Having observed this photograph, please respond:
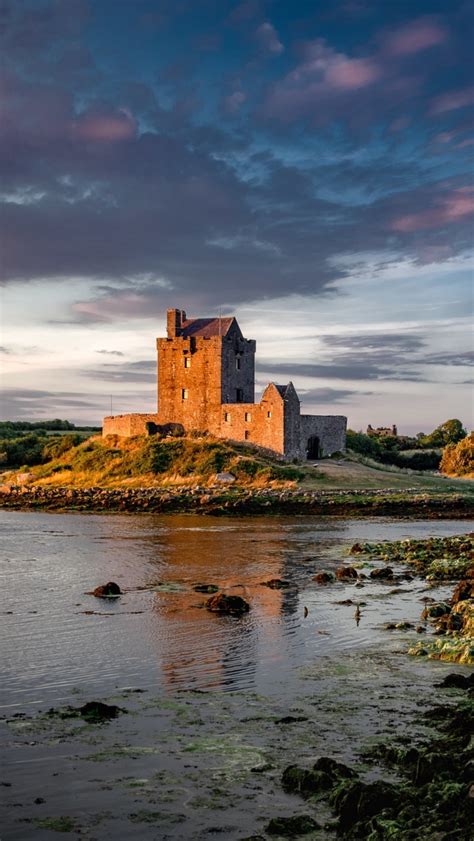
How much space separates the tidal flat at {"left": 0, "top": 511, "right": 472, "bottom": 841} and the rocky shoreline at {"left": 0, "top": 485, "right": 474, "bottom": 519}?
2339 cm

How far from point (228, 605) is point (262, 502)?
33400 millimetres

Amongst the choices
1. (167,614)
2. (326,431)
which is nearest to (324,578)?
(167,614)

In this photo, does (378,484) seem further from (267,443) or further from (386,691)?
(386,691)

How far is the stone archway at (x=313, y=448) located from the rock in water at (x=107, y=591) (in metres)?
46.8

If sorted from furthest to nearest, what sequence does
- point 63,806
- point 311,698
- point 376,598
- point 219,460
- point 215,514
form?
1. point 219,460
2. point 215,514
3. point 376,598
4. point 311,698
5. point 63,806

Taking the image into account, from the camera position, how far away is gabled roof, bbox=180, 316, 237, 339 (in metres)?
73.9

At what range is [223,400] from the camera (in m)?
72.6

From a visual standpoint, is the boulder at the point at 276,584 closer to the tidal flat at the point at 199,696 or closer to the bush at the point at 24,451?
the tidal flat at the point at 199,696

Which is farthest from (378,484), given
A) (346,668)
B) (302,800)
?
(302,800)

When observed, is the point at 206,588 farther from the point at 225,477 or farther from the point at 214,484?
the point at 225,477

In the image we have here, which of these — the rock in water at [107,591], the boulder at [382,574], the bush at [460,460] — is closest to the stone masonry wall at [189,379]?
the bush at [460,460]

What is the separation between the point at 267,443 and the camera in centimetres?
6750

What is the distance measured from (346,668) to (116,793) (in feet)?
21.3

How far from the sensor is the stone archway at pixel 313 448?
2778 inches
